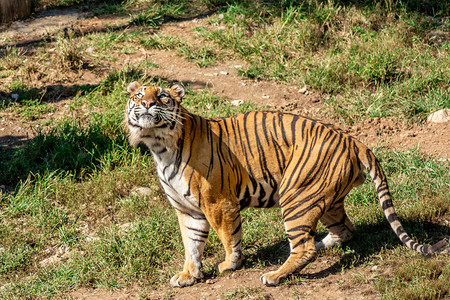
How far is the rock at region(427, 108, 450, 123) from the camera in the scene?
21.5 ft

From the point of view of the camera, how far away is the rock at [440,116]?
6.56 m

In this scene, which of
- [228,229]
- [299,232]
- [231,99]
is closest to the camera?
[299,232]

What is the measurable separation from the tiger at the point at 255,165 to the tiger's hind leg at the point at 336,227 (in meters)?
0.34

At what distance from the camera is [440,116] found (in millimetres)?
6574

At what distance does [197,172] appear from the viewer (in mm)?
4234

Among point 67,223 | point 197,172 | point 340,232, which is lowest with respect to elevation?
point 67,223

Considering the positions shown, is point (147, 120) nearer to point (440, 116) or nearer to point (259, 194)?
point (259, 194)

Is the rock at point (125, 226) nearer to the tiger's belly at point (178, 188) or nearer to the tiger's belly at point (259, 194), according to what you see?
the tiger's belly at point (178, 188)

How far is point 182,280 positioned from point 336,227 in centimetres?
127

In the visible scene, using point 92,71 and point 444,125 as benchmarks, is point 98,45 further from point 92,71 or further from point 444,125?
point 444,125

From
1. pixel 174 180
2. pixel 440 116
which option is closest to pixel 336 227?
pixel 174 180

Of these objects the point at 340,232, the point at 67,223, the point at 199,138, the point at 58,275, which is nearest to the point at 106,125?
the point at 67,223

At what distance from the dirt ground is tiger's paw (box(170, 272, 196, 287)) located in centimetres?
5

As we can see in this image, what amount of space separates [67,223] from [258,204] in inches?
86.4
